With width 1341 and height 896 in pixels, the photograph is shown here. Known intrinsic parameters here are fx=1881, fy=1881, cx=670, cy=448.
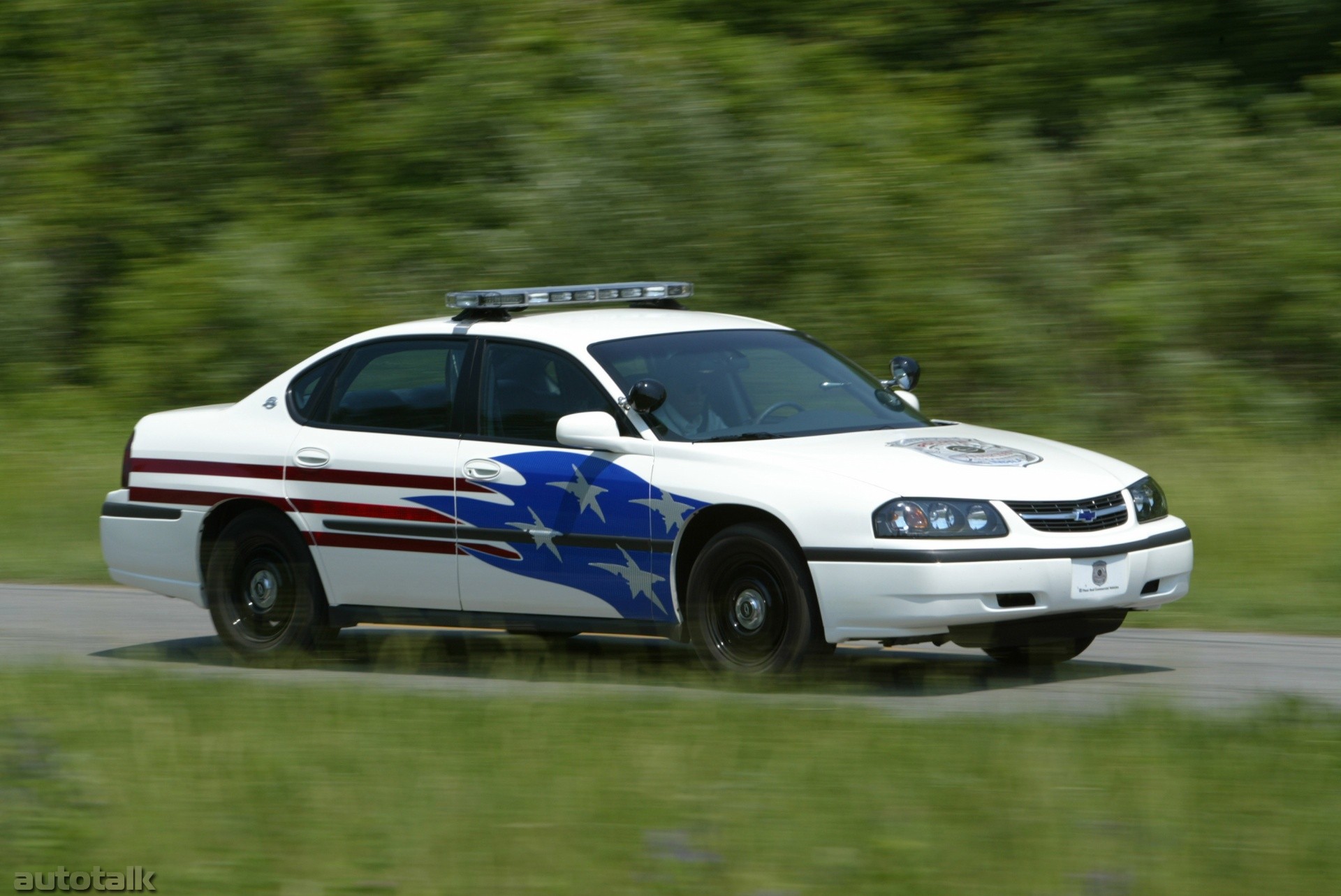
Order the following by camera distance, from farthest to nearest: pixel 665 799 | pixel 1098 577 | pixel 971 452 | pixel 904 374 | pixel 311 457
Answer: pixel 904 374
pixel 311 457
pixel 971 452
pixel 1098 577
pixel 665 799

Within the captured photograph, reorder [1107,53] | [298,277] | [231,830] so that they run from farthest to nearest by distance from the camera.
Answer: [1107,53], [298,277], [231,830]

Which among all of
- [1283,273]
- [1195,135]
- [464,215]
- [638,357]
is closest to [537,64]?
[464,215]

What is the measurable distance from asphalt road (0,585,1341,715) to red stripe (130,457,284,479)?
86 cm

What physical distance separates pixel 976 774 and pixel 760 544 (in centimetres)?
216

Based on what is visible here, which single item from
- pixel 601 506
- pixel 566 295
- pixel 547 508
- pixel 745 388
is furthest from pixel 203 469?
pixel 745 388

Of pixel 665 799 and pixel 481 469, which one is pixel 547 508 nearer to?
pixel 481 469

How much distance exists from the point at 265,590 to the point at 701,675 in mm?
2303

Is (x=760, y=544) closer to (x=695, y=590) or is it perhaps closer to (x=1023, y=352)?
(x=695, y=590)

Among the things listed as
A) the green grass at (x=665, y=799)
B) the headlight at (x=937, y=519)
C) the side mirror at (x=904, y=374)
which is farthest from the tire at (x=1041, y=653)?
the green grass at (x=665, y=799)

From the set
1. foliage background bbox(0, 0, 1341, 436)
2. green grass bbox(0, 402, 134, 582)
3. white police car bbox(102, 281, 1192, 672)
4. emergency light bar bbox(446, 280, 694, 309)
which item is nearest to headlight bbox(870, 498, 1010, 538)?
→ white police car bbox(102, 281, 1192, 672)

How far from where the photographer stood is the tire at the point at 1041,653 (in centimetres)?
798

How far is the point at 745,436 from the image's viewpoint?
7582mm

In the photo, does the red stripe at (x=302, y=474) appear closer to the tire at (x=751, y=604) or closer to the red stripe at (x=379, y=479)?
the red stripe at (x=379, y=479)

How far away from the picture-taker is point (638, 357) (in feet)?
26.2
